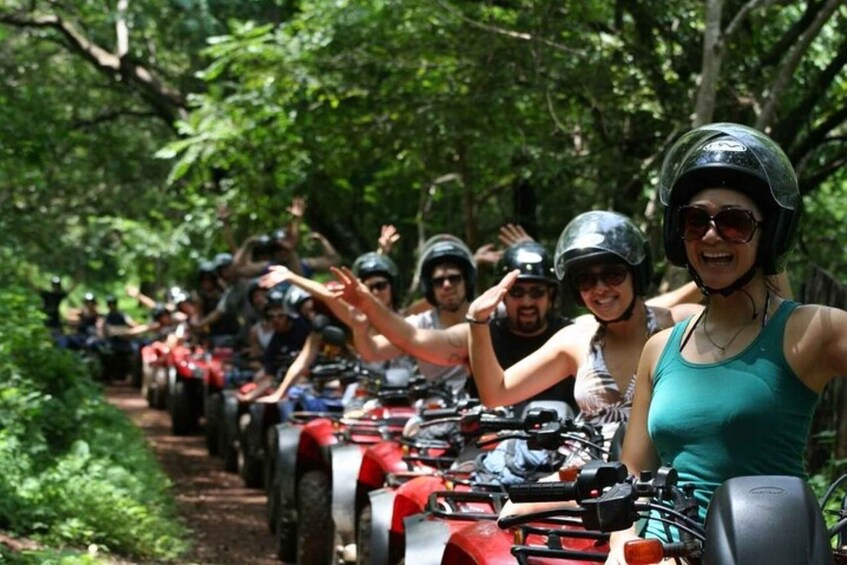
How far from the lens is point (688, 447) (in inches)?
136

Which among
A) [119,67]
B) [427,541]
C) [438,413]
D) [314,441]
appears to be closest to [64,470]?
[314,441]

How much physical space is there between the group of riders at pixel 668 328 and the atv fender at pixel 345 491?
2.46 feet

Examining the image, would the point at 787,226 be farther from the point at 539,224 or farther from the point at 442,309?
the point at 539,224

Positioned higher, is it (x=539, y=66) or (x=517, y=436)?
(x=539, y=66)

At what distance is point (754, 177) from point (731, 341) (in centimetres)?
41

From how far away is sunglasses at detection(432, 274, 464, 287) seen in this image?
862cm

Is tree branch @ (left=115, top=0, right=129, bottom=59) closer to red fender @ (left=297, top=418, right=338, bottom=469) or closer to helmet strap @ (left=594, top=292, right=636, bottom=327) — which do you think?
red fender @ (left=297, top=418, right=338, bottom=469)

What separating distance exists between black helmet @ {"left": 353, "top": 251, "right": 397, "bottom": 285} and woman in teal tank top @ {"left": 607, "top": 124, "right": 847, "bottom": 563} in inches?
262

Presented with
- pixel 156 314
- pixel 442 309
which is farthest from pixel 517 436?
pixel 156 314

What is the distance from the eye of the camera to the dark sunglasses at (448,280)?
28.3 feet

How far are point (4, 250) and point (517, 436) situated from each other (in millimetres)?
12942

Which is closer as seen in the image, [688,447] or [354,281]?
[688,447]

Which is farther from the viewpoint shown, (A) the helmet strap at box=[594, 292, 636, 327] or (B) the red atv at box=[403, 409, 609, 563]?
(A) the helmet strap at box=[594, 292, 636, 327]

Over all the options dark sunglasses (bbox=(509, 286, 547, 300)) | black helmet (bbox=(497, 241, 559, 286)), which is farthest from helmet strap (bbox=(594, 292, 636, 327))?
dark sunglasses (bbox=(509, 286, 547, 300))
